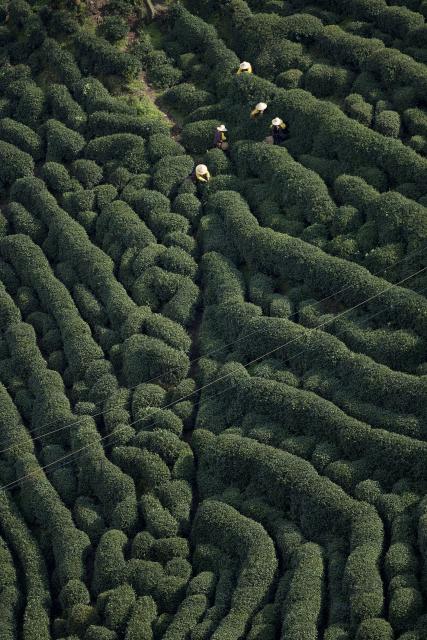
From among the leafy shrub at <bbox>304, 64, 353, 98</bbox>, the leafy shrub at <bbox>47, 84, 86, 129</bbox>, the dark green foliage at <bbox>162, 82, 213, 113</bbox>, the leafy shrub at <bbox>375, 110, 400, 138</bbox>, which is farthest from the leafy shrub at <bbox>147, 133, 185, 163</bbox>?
the leafy shrub at <bbox>375, 110, 400, 138</bbox>

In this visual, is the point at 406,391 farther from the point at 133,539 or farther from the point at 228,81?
the point at 228,81

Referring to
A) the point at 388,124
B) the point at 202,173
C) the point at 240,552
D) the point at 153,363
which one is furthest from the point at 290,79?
the point at 240,552

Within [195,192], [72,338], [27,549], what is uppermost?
[195,192]

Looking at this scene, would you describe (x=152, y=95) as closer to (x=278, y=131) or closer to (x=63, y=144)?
(x=63, y=144)

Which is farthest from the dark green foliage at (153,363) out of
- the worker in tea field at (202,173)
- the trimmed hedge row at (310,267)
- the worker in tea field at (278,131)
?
the worker in tea field at (278,131)

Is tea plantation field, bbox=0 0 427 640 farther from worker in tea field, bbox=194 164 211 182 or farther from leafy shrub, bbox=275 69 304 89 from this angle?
worker in tea field, bbox=194 164 211 182

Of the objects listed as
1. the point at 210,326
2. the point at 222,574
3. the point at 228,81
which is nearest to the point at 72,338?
the point at 210,326
